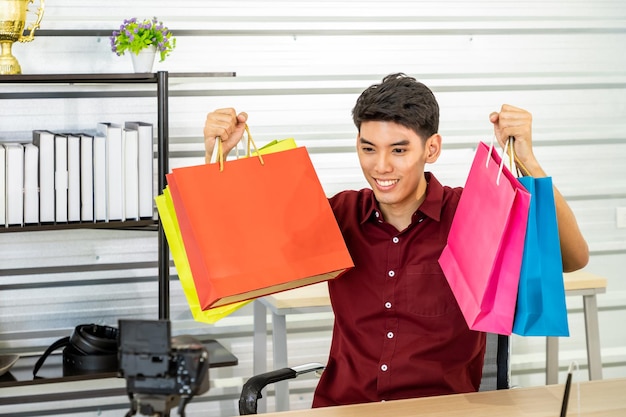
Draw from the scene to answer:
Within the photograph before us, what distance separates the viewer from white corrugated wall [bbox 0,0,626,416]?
3486 mm

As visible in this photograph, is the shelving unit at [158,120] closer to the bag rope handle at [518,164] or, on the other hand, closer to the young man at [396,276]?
the young man at [396,276]

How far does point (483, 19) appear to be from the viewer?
3.89 metres

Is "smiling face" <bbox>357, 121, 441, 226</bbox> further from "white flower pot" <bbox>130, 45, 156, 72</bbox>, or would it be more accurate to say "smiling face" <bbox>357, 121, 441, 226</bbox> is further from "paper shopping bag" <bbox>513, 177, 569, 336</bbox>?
"white flower pot" <bbox>130, 45, 156, 72</bbox>

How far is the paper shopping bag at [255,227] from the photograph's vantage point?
197 centimetres

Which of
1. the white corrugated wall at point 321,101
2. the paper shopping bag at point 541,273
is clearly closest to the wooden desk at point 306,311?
the white corrugated wall at point 321,101

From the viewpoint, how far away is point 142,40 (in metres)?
3.25

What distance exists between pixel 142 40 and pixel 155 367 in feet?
7.55

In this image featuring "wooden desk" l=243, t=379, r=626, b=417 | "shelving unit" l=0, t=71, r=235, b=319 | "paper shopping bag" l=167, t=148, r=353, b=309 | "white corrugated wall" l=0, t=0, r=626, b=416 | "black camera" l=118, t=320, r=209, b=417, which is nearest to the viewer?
"black camera" l=118, t=320, r=209, b=417

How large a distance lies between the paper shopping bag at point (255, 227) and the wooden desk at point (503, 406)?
351 mm

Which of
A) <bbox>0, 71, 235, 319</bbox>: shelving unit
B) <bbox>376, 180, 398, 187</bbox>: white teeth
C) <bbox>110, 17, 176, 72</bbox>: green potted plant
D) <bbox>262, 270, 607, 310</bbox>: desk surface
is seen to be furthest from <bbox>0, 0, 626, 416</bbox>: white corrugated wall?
<bbox>376, 180, 398, 187</bbox>: white teeth

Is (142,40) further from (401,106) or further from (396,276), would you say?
(396,276)

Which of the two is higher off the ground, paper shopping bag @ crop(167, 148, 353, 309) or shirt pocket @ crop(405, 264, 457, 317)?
paper shopping bag @ crop(167, 148, 353, 309)

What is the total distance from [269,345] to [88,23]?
1.57 metres

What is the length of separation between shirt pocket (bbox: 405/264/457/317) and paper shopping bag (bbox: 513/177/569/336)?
1.33ft
